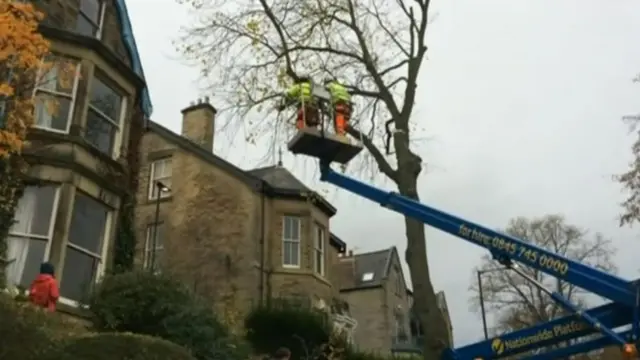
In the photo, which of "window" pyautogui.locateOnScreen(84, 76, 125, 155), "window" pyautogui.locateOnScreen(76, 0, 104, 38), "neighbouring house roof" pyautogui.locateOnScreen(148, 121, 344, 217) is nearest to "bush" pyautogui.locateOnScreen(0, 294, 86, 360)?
"window" pyautogui.locateOnScreen(84, 76, 125, 155)

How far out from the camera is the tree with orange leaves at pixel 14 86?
32.4 feet

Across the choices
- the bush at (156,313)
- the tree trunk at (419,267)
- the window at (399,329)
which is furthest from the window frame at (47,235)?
the window at (399,329)

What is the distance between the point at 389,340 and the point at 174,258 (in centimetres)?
1948

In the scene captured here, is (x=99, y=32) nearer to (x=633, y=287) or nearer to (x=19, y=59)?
(x=19, y=59)

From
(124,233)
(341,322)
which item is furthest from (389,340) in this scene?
(124,233)

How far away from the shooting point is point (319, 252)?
27.6 meters

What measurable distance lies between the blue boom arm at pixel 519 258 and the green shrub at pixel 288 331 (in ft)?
35.2

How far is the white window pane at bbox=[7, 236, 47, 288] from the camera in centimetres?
1373

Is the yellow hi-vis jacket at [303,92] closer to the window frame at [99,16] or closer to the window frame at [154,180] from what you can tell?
the window frame at [99,16]

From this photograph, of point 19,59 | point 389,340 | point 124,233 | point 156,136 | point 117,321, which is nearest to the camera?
point 19,59

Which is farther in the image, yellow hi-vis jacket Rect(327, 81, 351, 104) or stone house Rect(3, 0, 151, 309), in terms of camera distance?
stone house Rect(3, 0, 151, 309)

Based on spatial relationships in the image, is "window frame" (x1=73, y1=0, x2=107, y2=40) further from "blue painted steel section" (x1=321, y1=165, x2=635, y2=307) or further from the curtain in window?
"blue painted steel section" (x1=321, y1=165, x2=635, y2=307)

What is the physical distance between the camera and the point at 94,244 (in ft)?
51.6

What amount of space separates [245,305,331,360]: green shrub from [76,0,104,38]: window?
363 inches
